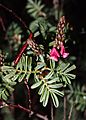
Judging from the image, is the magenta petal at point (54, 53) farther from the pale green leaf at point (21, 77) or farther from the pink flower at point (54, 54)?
the pale green leaf at point (21, 77)

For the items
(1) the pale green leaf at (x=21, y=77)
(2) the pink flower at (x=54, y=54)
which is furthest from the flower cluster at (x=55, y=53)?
(1) the pale green leaf at (x=21, y=77)

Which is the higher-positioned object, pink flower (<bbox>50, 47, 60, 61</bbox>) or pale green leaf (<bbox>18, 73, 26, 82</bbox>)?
pink flower (<bbox>50, 47, 60, 61</bbox>)

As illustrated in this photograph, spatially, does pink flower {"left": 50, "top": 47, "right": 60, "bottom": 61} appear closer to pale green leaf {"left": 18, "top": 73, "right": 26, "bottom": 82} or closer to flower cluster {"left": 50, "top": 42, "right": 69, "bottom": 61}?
flower cluster {"left": 50, "top": 42, "right": 69, "bottom": 61}

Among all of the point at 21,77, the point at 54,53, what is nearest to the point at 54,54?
the point at 54,53

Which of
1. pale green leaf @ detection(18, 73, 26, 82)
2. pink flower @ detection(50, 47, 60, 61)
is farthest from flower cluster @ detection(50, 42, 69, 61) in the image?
pale green leaf @ detection(18, 73, 26, 82)

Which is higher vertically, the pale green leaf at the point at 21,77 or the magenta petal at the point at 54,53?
the magenta petal at the point at 54,53

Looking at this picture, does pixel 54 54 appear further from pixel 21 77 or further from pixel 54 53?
pixel 21 77

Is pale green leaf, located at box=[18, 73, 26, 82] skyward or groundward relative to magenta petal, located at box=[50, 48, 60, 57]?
groundward

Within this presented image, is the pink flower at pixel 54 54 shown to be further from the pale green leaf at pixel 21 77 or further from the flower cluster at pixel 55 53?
the pale green leaf at pixel 21 77

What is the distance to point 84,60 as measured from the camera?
98.3 inches

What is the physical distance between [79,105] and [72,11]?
2.52 ft

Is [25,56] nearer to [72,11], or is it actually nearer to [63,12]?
[63,12]

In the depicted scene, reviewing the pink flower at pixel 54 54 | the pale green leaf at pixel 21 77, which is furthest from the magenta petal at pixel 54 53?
the pale green leaf at pixel 21 77

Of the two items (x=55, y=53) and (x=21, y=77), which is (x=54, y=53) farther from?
(x=21, y=77)
